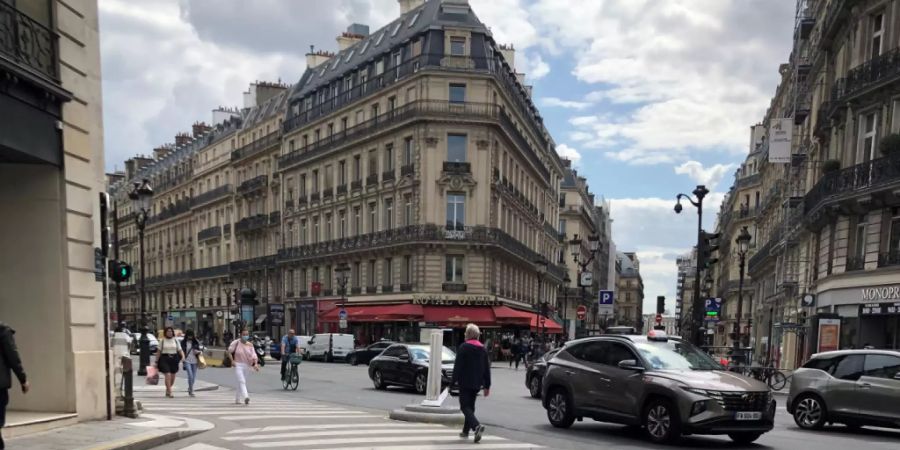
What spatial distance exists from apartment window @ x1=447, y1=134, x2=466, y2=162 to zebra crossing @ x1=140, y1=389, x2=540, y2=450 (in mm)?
29744

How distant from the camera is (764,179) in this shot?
208ft

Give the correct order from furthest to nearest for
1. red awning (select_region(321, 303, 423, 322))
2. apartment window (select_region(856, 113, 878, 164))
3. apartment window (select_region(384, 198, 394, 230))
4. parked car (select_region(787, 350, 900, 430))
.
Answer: apartment window (select_region(384, 198, 394, 230))
red awning (select_region(321, 303, 423, 322))
apartment window (select_region(856, 113, 878, 164))
parked car (select_region(787, 350, 900, 430))

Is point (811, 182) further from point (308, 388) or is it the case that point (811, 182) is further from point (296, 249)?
point (296, 249)

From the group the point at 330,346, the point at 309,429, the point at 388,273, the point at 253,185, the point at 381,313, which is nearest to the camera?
the point at 309,429

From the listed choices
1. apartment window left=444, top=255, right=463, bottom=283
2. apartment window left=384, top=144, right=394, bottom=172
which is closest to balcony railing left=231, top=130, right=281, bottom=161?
apartment window left=384, top=144, right=394, bottom=172

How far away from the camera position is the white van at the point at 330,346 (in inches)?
1624

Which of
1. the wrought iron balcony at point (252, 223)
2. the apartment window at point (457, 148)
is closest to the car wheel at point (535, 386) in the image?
the apartment window at point (457, 148)

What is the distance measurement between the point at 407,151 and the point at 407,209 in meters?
3.44

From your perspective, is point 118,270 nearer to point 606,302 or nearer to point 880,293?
point 606,302

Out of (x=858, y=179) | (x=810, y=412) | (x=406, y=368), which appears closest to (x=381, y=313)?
(x=406, y=368)

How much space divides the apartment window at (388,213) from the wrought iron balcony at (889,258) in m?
28.1

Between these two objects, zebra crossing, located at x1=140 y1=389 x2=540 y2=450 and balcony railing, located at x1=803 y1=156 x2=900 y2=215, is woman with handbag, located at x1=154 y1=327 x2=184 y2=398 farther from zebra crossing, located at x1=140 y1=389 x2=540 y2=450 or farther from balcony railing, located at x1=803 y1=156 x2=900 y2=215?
balcony railing, located at x1=803 y1=156 x2=900 y2=215

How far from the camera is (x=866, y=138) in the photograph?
2592 centimetres

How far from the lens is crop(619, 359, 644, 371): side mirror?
11233 mm
